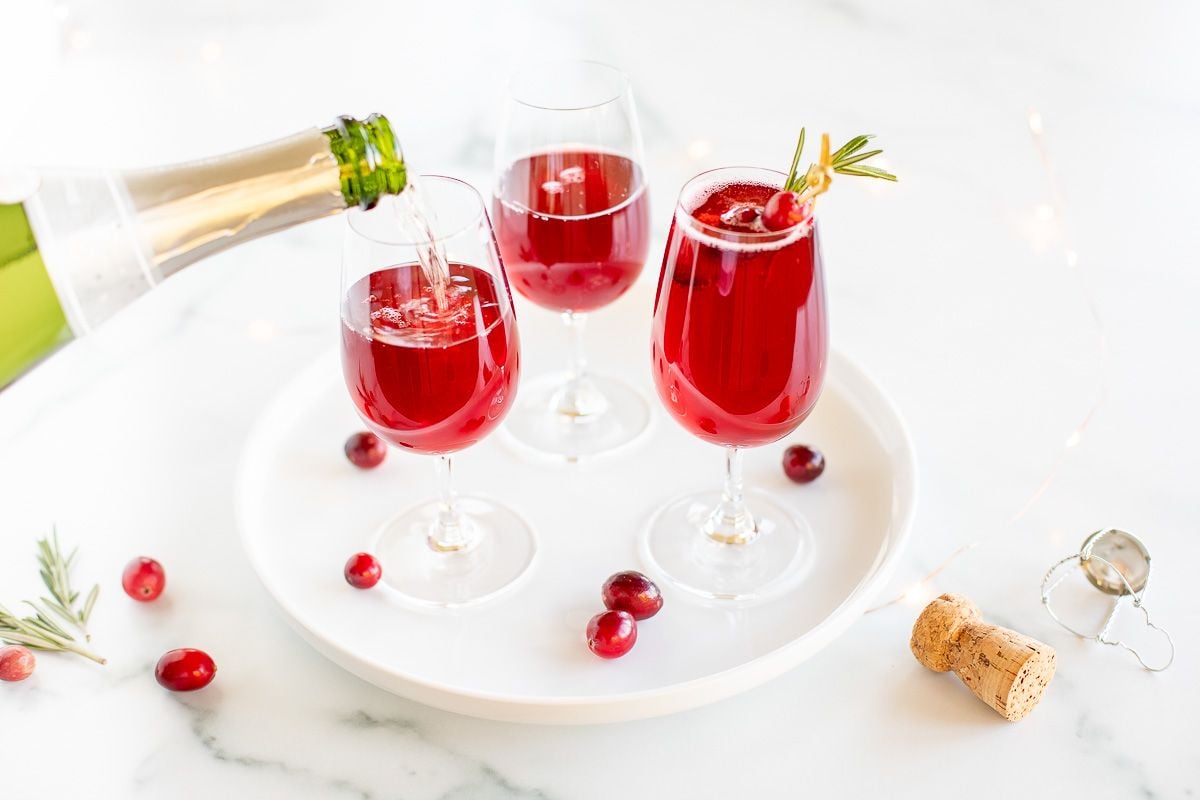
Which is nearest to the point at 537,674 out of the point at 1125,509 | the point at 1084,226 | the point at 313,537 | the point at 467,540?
the point at 467,540

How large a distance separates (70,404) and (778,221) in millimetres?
1022

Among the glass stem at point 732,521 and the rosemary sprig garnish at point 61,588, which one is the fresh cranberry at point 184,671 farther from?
the glass stem at point 732,521

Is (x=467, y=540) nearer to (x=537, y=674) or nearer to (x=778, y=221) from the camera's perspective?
(x=537, y=674)

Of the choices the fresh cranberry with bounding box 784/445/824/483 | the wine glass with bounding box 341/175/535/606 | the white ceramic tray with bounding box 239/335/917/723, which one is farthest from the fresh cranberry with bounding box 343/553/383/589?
the fresh cranberry with bounding box 784/445/824/483

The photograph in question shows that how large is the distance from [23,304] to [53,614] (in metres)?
0.37

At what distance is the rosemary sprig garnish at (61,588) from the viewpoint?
1411 mm

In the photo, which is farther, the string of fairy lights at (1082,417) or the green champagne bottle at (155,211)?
the string of fairy lights at (1082,417)

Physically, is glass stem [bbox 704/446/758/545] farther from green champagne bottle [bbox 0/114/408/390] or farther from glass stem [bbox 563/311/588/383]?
green champagne bottle [bbox 0/114/408/390]

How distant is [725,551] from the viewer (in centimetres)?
150

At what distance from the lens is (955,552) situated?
4.85ft

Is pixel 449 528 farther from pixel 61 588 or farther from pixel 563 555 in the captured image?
pixel 61 588

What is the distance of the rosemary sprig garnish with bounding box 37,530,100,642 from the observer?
55.6 inches

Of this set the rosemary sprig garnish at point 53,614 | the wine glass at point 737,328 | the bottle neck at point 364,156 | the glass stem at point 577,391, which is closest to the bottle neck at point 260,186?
the bottle neck at point 364,156

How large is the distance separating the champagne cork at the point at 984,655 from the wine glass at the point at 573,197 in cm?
49
